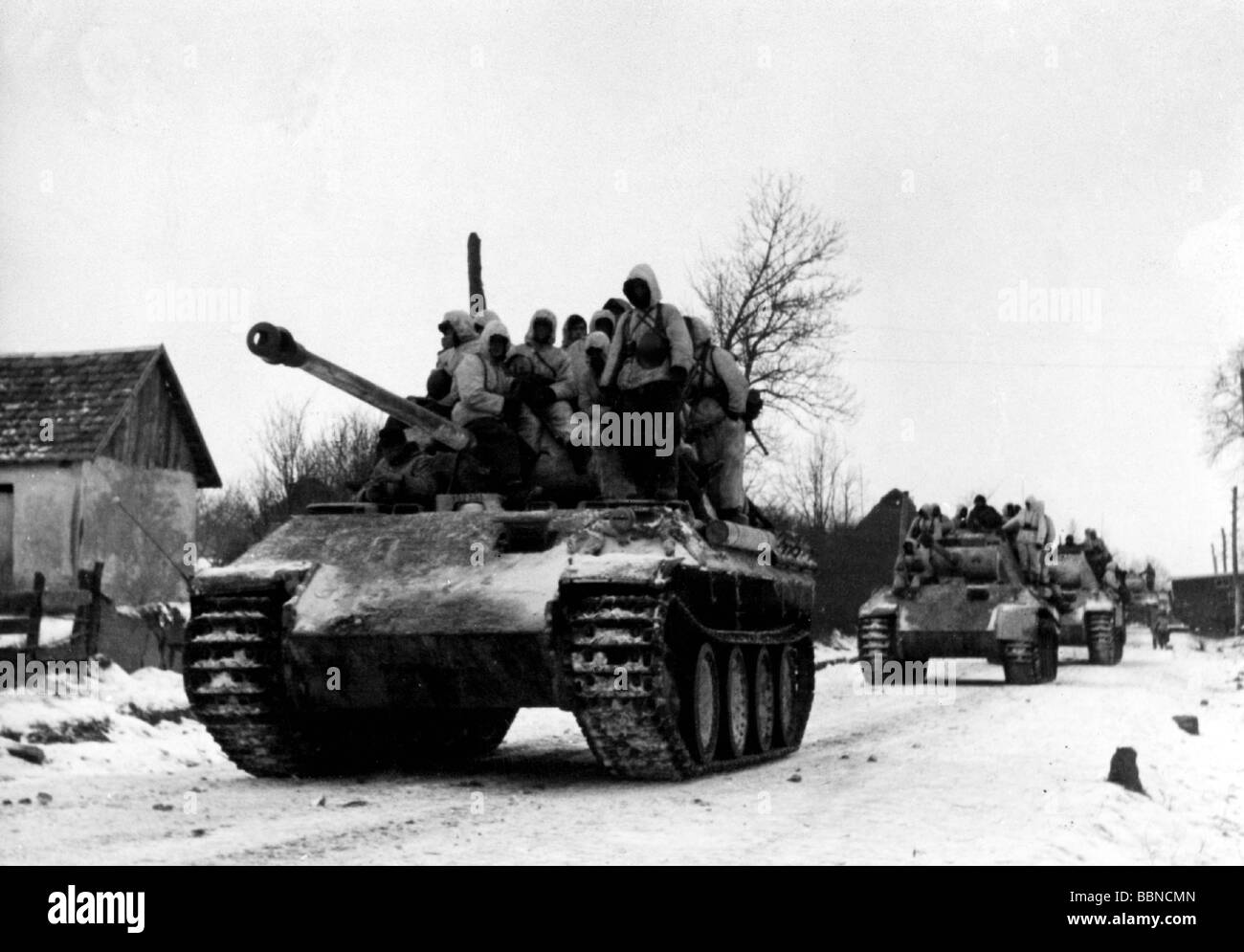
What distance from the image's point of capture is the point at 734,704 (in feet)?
40.3

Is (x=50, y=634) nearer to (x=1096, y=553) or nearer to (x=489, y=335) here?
(x=489, y=335)

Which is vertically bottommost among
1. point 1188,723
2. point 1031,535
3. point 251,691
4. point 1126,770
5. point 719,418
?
point 1188,723

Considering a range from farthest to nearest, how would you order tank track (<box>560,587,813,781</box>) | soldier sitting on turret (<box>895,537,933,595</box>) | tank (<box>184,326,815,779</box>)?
soldier sitting on turret (<box>895,537,933,595</box>) < tank (<box>184,326,815,779</box>) < tank track (<box>560,587,813,781</box>)

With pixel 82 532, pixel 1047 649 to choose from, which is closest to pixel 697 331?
pixel 1047 649

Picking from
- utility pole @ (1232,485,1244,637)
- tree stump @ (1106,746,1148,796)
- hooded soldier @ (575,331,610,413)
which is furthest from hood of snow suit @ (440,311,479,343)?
utility pole @ (1232,485,1244,637)

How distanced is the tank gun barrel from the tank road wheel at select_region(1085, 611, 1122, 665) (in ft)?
69.2

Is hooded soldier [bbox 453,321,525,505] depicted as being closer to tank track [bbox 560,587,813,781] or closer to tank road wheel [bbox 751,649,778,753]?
tank track [bbox 560,587,813,781]

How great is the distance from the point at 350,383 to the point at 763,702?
166 inches

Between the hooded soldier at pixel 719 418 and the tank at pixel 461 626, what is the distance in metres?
1.27

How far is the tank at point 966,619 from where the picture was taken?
76.9 ft

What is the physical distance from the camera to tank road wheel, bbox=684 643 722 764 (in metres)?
11.2

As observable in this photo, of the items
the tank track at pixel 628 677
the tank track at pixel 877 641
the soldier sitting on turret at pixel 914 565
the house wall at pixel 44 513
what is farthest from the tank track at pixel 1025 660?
the house wall at pixel 44 513

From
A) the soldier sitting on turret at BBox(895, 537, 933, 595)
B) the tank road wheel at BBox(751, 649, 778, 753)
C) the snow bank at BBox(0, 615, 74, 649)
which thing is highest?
the soldier sitting on turret at BBox(895, 537, 933, 595)
